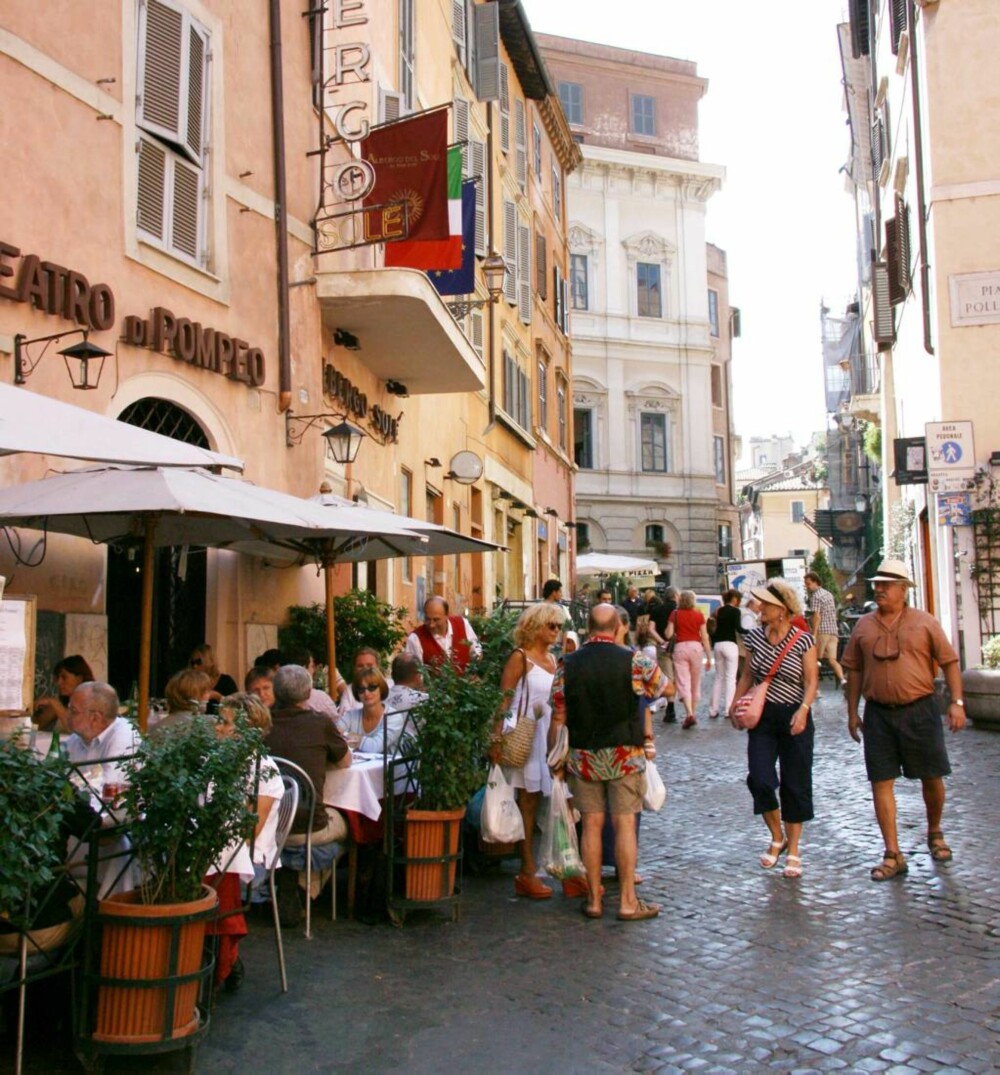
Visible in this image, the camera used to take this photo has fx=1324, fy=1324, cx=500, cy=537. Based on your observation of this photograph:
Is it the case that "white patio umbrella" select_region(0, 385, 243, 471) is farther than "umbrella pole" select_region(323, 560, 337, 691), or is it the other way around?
"umbrella pole" select_region(323, 560, 337, 691)

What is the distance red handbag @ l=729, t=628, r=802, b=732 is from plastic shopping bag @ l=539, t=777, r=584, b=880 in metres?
1.15

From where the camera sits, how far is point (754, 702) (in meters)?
7.75

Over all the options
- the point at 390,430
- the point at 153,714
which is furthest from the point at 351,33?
the point at 153,714

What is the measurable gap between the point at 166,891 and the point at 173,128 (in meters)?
7.43

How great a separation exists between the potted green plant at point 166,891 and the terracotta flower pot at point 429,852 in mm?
2063

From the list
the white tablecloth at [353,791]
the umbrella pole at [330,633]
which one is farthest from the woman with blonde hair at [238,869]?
the umbrella pole at [330,633]

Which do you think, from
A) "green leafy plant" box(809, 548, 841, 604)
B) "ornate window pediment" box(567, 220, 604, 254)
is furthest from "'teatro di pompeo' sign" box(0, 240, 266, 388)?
"ornate window pediment" box(567, 220, 604, 254)

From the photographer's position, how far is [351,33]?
45.5 ft

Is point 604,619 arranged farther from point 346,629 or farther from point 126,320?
point 346,629

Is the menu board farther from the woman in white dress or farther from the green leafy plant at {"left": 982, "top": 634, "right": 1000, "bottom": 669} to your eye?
the green leafy plant at {"left": 982, "top": 634, "right": 1000, "bottom": 669}

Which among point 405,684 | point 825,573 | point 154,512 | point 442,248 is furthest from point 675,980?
point 825,573

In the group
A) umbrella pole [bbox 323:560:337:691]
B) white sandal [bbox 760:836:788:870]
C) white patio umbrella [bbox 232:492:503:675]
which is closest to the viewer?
white sandal [bbox 760:836:788:870]

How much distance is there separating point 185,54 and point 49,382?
11.6 feet

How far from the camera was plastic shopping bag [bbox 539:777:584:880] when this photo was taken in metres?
7.18
